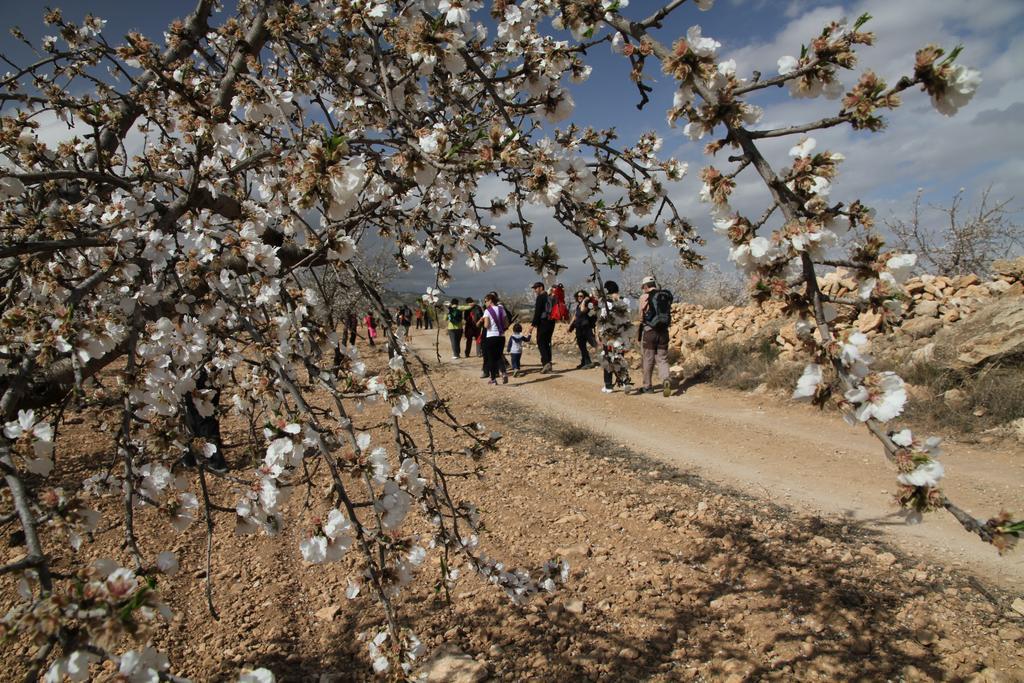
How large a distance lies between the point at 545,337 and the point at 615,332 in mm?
9510

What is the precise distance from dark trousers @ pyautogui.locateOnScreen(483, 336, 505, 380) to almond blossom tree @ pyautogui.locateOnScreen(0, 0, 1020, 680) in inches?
285

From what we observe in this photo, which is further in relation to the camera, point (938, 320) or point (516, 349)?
point (516, 349)

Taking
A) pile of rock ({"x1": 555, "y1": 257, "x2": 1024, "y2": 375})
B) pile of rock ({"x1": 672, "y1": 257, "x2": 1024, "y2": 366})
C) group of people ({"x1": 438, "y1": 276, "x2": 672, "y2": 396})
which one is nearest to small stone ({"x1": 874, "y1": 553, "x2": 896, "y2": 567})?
pile of rock ({"x1": 555, "y1": 257, "x2": 1024, "y2": 375})

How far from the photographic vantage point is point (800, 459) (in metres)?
6.11

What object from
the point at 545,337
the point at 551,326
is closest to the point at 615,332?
the point at 551,326

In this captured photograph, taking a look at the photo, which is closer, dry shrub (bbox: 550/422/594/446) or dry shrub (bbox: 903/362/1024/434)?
dry shrub (bbox: 903/362/1024/434)

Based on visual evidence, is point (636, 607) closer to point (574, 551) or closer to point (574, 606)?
point (574, 606)

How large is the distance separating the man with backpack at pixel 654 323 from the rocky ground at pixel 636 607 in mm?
4339

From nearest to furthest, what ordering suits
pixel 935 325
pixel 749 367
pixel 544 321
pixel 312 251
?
pixel 312 251
pixel 935 325
pixel 749 367
pixel 544 321

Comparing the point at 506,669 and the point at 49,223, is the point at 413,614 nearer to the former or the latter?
the point at 506,669

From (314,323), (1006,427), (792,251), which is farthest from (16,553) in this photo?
(1006,427)

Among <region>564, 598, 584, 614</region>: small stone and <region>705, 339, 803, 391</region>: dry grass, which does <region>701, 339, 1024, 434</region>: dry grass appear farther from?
<region>564, 598, 584, 614</region>: small stone

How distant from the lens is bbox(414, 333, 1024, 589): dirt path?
413 cm

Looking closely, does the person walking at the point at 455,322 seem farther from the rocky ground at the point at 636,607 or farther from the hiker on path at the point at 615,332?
the hiker on path at the point at 615,332
